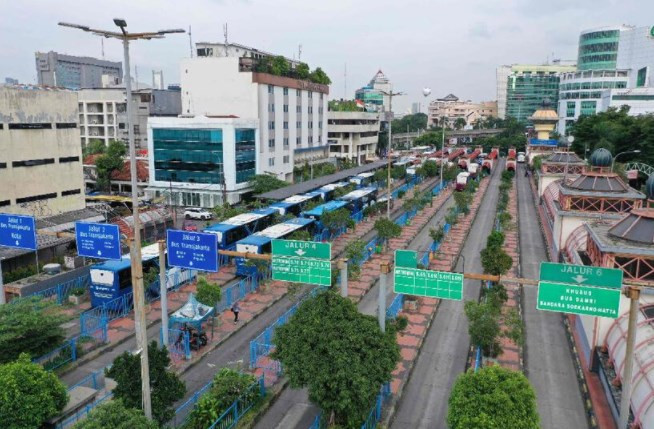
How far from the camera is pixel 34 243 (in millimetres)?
22375

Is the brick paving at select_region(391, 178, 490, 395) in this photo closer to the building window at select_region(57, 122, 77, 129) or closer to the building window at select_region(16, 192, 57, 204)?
the building window at select_region(16, 192, 57, 204)

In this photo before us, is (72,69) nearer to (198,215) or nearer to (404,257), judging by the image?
(198,215)

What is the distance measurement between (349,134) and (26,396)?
8586 centimetres

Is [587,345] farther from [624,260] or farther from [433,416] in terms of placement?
[433,416]

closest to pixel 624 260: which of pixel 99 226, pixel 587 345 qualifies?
pixel 587 345

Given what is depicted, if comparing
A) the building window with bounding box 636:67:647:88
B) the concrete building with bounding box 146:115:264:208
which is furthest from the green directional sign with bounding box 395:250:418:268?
the building window with bounding box 636:67:647:88

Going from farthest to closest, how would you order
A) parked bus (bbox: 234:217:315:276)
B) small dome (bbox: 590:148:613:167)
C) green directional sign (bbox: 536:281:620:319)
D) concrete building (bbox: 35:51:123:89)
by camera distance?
1. concrete building (bbox: 35:51:123:89)
2. small dome (bbox: 590:148:613:167)
3. parked bus (bbox: 234:217:315:276)
4. green directional sign (bbox: 536:281:620:319)

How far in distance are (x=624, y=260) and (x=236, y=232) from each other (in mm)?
25182

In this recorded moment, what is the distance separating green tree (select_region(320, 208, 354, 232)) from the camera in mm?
40844

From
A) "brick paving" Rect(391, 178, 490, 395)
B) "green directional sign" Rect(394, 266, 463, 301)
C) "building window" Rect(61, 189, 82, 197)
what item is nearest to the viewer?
"green directional sign" Rect(394, 266, 463, 301)

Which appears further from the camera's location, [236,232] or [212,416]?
[236,232]

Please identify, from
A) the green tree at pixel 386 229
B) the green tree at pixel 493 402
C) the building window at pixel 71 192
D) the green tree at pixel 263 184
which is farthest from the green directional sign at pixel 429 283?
the green tree at pixel 263 184

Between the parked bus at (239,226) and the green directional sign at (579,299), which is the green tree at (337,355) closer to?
the green directional sign at (579,299)

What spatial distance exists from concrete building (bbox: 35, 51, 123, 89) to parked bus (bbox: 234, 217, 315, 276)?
124 metres
